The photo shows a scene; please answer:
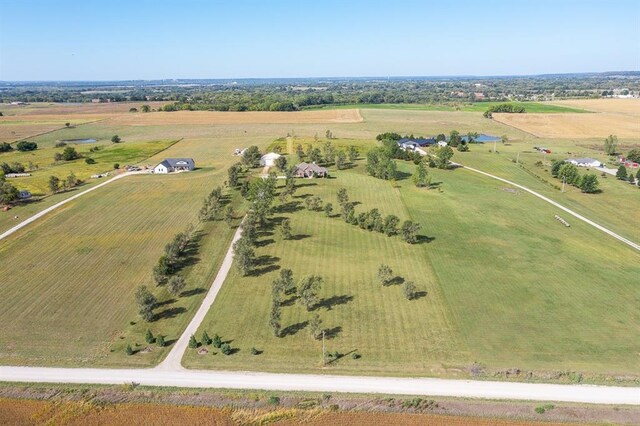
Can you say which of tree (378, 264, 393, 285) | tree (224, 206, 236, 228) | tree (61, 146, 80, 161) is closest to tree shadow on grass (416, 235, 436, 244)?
tree (378, 264, 393, 285)

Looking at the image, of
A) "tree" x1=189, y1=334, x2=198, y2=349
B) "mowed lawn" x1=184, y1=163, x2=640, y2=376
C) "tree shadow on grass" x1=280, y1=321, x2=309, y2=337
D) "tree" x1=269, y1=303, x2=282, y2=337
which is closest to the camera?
"mowed lawn" x1=184, y1=163, x2=640, y2=376

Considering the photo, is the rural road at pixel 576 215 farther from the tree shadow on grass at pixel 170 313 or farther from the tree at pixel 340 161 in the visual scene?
the tree shadow on grass at pixel 170 313

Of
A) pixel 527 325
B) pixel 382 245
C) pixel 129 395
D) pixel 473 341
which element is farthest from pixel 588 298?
pixel 129 395

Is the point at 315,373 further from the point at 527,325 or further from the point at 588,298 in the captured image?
the point at 588,298

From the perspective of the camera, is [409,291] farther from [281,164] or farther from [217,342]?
Answer: [281,164]

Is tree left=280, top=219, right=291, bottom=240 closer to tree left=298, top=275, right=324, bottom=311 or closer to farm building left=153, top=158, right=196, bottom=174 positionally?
tree left=298, top=275, right=324, bottom=311

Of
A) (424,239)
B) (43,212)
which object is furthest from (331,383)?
(43,212)
